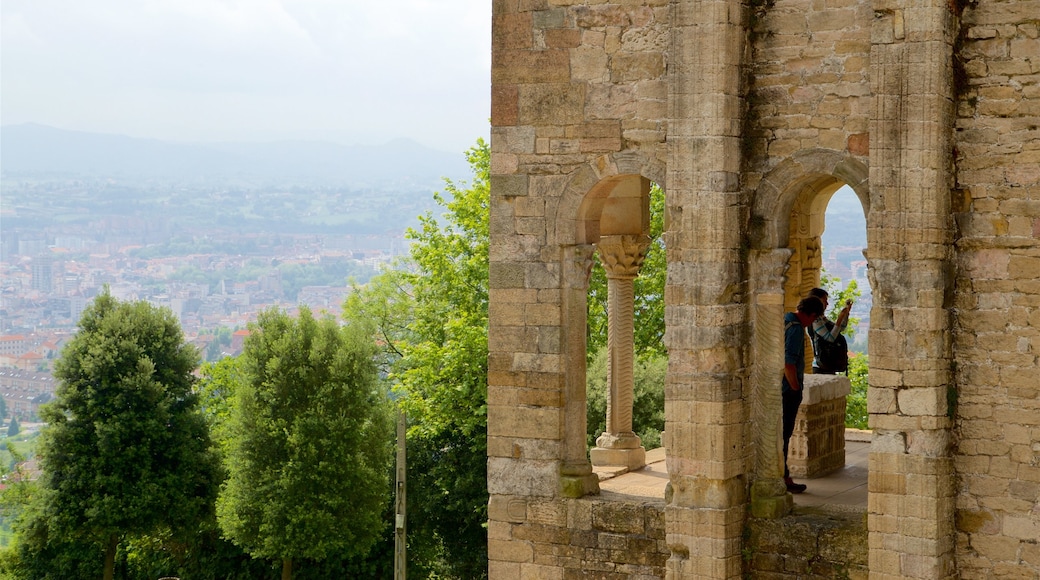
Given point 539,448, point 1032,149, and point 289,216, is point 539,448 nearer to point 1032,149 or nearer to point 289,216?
point 1032,149

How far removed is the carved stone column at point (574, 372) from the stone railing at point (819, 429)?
243 centimetres

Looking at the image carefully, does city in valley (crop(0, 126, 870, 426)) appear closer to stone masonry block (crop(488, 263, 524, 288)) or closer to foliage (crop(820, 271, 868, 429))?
foliage (crop(820, 271, 868, 429))

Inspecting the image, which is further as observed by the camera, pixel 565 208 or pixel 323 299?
pixel 323 299

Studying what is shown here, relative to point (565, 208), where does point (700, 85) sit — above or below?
above

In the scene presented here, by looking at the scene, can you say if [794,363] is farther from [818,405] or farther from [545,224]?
[545,224]

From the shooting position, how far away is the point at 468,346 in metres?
32.2

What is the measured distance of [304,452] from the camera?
1174 inches

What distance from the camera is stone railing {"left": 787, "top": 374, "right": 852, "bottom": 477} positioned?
597 inches

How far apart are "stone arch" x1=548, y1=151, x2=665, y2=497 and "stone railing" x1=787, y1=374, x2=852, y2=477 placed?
91.7 inches

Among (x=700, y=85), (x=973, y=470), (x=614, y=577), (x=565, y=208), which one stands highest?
(x=700, y=85)

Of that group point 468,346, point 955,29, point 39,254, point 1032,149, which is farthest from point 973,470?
point 39,254

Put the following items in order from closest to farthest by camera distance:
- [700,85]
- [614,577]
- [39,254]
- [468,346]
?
1. [700,85]
2. [614,577]
3. [468,346]
4. [39,254]

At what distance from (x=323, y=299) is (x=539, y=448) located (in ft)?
320

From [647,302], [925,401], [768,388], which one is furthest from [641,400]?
[925,401]
